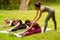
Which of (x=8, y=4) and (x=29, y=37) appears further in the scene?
(x=8, y=4)

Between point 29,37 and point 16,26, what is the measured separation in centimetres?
147

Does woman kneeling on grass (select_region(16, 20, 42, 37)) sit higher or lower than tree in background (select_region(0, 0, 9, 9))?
higher

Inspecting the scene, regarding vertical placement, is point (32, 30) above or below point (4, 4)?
above

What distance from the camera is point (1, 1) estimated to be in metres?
27.3

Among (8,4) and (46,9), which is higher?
(46,9)

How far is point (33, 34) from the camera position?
11.0m

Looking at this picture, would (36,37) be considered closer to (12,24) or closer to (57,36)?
(57,36)

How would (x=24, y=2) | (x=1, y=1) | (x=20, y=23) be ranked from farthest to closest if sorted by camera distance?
(x=1, y=1), (x=24, y=2), (x=20, y=23)

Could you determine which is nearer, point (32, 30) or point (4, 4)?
point (32, 30)

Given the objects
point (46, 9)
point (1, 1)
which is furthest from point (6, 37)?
point (1, 1)

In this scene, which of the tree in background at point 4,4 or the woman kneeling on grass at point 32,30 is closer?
the woman kneeling on grass at point 32,30

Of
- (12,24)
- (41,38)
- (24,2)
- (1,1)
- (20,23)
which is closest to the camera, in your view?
(41,38)

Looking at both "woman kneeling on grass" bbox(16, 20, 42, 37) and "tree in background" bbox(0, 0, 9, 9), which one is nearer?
"woman kneeling on grass" bbox(16, 20, 42, 37)

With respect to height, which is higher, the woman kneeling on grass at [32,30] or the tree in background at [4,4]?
the woman kneeling on grass at [32,30]
